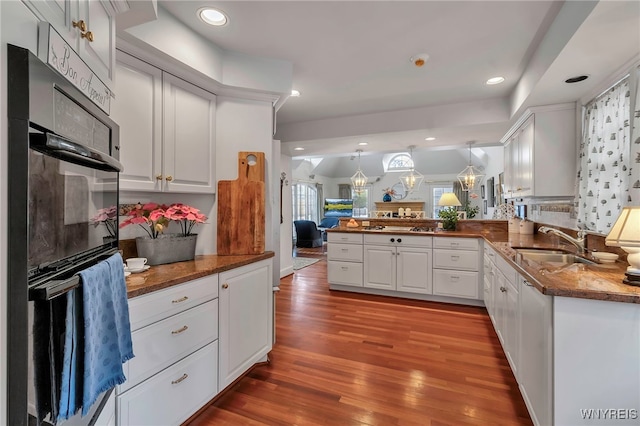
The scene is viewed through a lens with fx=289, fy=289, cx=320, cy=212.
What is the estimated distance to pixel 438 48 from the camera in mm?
2266

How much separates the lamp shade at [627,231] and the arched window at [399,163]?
32.1 feet

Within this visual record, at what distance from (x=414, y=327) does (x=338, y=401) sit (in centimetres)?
141

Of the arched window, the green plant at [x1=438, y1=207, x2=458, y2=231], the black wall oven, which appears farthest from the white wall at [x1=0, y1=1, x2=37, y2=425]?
the arched window

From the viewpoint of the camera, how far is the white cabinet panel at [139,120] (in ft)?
5.44

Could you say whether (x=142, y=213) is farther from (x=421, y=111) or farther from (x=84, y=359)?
(x=421, y=111)

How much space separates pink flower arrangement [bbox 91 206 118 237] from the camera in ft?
3.38

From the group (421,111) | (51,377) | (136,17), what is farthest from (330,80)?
(51,377)

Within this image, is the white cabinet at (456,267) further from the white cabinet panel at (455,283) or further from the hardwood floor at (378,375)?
the hardwood floor at (378,375)

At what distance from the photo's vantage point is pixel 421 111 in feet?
11.8

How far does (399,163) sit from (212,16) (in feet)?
32.9

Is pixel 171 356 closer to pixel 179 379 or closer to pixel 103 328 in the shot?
pixel 179 379

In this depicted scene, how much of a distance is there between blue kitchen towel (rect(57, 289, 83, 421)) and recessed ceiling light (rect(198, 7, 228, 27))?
5.89 feet

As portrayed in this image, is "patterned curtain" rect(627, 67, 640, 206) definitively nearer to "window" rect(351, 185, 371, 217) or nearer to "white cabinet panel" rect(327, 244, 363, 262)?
"white cabinet panel" rect(327, 244, 363, 262)

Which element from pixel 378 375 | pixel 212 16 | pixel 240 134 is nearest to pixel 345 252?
pixel 378 375
